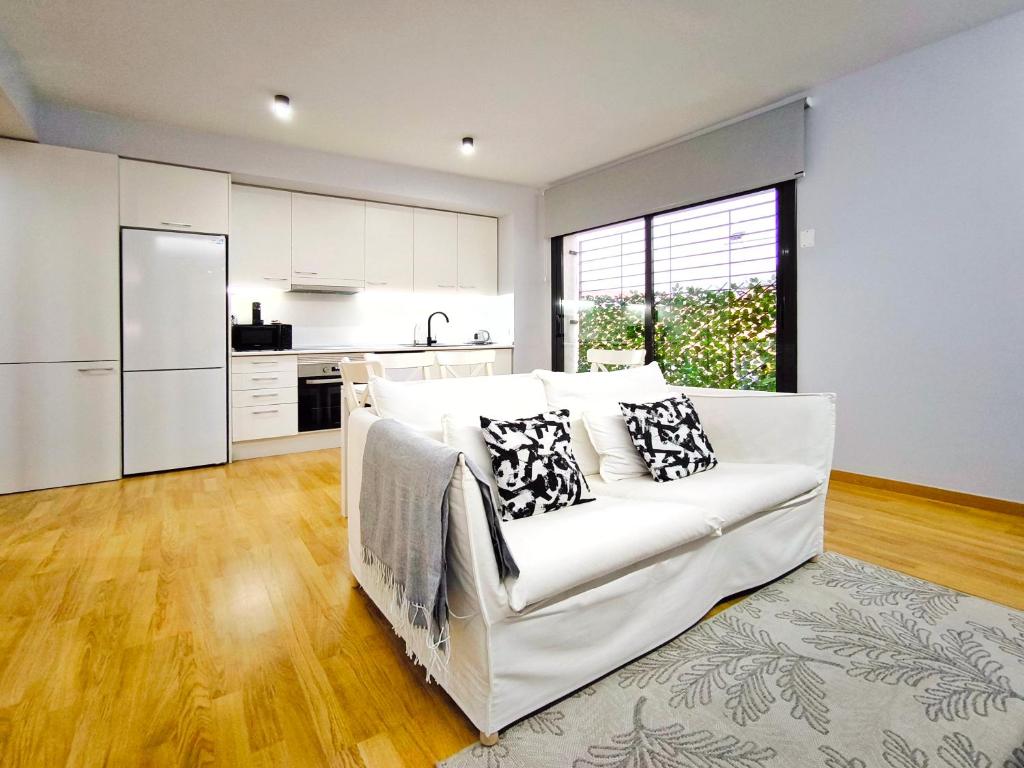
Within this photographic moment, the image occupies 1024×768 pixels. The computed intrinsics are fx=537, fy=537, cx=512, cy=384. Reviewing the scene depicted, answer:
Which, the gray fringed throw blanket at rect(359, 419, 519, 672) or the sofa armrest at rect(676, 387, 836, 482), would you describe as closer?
the gray fringed throw blanket at rect(359, 419, 519, 672)

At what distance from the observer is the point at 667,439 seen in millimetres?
2225

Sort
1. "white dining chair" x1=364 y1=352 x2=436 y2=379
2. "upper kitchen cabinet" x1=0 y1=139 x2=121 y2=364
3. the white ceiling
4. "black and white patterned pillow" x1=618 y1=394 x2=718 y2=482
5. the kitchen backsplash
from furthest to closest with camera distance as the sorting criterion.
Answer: the kitchen backsplash, "upper kitchen cabinet" x1=0 y1=139 x2=121 y2=364, "white dining chair" x1=364 y1=352 x2=436 y2=379, the white ceiling, "black and white patterned pillow" x1=618 y1=394 x2=718 y2=482

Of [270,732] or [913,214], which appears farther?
[913,214]

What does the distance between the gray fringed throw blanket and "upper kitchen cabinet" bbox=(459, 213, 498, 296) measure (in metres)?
4.16

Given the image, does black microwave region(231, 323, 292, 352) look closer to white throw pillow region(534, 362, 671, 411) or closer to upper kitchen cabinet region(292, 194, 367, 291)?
upper kitchen cabinet region(292, 194, 367, 291)

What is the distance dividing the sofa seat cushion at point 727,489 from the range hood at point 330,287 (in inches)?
143

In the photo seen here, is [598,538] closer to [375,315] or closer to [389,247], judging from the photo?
[389,247]

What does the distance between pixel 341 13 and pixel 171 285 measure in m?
2.42

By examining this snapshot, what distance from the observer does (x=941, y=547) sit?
2.51m

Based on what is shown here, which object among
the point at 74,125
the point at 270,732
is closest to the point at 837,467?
the point at 270,732

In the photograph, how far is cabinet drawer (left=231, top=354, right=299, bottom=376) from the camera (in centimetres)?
439

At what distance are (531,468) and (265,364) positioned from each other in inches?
137

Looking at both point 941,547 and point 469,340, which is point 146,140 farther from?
point 941,547

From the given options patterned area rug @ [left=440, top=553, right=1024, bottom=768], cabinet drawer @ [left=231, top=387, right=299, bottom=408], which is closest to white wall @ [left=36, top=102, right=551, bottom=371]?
cabinet drawer @ [left=231, top=387, right=299, bottom=408]
